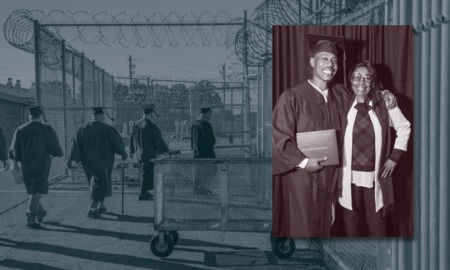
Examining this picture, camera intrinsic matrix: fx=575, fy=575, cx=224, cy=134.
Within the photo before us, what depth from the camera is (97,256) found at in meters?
7.25

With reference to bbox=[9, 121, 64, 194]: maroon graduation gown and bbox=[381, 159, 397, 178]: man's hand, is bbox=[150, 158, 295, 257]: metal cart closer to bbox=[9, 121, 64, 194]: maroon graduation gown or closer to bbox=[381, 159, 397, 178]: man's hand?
bbox=[381, 159, 397, 178]: man's hand

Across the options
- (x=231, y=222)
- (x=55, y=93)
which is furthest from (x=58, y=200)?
(x=231, y=222)

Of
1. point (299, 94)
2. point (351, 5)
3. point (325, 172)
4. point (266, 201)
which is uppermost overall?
point (351, 5)

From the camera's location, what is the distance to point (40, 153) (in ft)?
29.8

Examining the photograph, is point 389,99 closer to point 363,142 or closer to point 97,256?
point 363,142

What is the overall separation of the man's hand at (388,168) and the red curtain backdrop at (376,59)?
0.13 ft

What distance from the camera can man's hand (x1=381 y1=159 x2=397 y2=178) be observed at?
12.0ft

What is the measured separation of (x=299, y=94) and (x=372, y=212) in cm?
93

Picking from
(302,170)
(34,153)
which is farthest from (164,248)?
(302,170)

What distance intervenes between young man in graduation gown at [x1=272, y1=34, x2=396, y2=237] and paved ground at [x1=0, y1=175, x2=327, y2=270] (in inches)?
122

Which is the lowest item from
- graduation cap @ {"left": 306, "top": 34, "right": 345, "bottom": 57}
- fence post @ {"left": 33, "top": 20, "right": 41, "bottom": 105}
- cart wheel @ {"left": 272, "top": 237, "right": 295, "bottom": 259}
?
cart wheel @ {"left": 272, "top": 237, "right": 295, "bottom": 259}

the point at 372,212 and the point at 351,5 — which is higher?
the point at 351,5

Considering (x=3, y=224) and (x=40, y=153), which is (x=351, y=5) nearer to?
(x=40, y=153)

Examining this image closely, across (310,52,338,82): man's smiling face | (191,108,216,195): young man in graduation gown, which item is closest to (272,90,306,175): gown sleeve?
(310,52,338,82): man's smiling face
